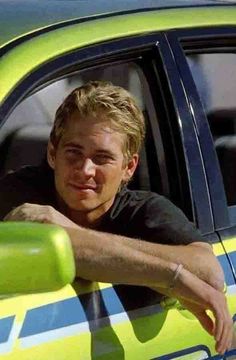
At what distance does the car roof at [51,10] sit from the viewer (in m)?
3.64

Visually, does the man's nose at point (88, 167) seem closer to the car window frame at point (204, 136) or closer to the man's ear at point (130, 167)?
the man's ear at point (130, 167)

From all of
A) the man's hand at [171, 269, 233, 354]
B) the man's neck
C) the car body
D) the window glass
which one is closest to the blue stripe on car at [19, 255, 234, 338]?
the car body

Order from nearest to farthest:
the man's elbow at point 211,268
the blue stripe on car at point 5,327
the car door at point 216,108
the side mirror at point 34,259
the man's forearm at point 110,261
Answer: the side mirror at point 34,259 → the blue stripe on car at point 5,327 → the man's forearm at point 110,261 → the man's elbow at point 211,268 → the car door at point 216,108

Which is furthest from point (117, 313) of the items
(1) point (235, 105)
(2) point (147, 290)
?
(1) point (235, 105)

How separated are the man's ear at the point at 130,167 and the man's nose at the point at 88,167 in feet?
0.44

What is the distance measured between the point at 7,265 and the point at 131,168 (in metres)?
0.90

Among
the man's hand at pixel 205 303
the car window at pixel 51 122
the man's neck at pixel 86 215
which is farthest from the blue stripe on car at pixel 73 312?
the car window at pixel 51 122

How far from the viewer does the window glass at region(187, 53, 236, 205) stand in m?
4.07

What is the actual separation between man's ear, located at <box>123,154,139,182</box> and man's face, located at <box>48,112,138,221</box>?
4 cm

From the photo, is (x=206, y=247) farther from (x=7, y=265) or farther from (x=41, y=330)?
(x=7, y=265)

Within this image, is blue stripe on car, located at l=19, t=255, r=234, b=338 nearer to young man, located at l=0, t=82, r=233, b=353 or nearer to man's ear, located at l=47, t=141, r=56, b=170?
young man, located at l=0, t=82, r=233, b=353

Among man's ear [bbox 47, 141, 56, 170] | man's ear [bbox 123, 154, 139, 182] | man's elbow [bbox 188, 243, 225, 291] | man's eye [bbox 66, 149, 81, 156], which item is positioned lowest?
man's elbow [bbox 188, 243, 225, 291]

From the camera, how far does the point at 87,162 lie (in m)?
3.61

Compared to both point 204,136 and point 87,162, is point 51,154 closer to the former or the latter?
point 87,162
